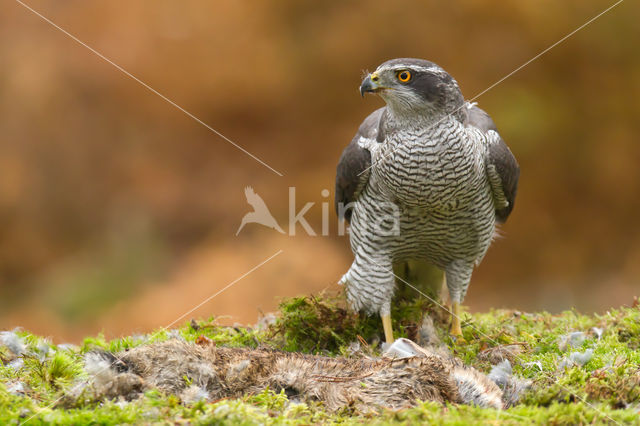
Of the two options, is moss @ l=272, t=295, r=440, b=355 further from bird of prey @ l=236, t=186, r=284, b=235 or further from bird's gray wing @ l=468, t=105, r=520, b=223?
bird of prey @ l=236, t=186, r=284, b=235

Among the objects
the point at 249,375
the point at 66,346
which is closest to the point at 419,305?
the point at 249,375

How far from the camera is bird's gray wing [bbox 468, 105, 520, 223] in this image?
447 centimetres

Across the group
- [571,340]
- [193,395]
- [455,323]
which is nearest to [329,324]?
[455,323]

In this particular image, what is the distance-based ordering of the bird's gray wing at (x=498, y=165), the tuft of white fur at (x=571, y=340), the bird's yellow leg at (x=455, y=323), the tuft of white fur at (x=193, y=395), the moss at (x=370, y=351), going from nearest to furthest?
the moss at (x=370, y=351) → the tuft of white fur at (x=193, y=395) → the tuft of white fur at (x=571, y=340) → the bird's gray wing at (x=498, y=165) → the bird's yellow leg at (x=455, y=323)

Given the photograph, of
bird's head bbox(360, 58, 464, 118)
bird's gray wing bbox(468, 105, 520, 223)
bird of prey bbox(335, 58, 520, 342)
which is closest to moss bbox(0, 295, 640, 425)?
bird of prey bbox(335, 58, 520, 342)

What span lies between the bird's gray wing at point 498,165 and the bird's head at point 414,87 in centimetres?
50

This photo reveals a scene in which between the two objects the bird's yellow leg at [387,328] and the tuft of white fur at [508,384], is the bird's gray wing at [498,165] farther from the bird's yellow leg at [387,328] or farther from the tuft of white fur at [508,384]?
the tuft of white fur at [508,384]

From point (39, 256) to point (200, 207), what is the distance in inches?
103

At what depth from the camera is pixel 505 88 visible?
1001 centimetres

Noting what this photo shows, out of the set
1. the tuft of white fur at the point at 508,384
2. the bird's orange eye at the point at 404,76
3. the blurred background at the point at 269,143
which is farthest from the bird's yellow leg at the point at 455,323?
the blurred background at the point at 269,143

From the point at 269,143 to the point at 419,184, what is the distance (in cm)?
700

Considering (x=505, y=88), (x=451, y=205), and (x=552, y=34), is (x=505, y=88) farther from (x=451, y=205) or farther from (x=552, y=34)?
(x=451, y=205)

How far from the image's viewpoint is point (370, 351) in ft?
13.0

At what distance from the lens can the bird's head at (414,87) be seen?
13.6 feet
